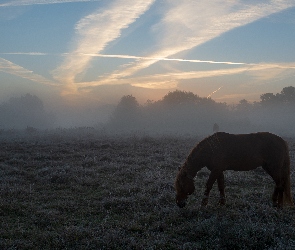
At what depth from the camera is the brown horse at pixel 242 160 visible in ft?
25.6

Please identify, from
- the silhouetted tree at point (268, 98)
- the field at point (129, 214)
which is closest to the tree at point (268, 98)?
the silhouetted tree at point (268, 98)

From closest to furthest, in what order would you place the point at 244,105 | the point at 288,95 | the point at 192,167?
the point at 192,167 < the point at 288,95 < the point at 244,105

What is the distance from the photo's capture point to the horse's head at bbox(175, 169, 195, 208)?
7.71 metres

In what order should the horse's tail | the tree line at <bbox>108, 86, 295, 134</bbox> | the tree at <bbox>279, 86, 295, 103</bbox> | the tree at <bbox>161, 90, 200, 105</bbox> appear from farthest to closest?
1. the tree at <bbox>279, 86, 295, 103</bbox>
2. the tree at <bbox>161, 90, 200, 105</bbox>
3. the tree line at <bbox>108, 86, 295, 134</bbox>
4. the horse's tail

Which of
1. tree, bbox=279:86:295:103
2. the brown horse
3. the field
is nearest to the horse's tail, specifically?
the brown horse

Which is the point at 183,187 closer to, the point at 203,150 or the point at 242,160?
the point at 203,150

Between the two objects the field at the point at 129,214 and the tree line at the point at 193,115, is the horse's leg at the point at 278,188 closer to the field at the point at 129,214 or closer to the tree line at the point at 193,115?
the field at the point at 129,214

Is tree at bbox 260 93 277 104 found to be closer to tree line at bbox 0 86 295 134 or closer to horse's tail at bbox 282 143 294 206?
tree line at bbox 0 86 295 134

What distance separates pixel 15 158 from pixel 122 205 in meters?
10.8

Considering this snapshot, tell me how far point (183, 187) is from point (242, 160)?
6.00ft

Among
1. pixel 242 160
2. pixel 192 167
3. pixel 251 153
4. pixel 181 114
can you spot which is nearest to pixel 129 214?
pixel 192 167

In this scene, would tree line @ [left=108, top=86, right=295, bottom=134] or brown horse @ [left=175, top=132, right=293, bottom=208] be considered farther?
tree line @ [left=108, top=86, right=295, bottom=134]

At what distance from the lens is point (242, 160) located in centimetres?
787

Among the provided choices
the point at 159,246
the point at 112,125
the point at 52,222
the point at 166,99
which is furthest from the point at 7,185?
the point at 166,99
